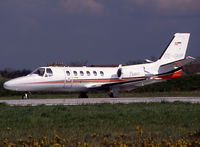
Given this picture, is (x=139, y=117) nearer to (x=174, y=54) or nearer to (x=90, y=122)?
(x=90, y=122)

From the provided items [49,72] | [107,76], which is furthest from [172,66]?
[49,72]

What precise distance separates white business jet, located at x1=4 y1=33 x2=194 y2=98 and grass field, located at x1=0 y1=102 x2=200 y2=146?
11.5 metres

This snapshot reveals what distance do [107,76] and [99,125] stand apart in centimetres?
1974

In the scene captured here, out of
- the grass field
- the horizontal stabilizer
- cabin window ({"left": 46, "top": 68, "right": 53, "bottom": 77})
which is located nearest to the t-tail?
the horizontal stabilizer

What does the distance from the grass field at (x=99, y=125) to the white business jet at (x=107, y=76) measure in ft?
37.6

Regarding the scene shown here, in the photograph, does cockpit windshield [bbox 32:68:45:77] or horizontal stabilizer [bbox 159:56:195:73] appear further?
horizontal stabilizer [bbox 159:56:195:73]

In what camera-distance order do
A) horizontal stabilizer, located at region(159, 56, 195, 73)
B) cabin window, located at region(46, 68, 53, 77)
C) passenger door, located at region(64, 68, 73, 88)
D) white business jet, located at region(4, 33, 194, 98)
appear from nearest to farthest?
white business jet, located at region(4, 33, 194, 98), cabin window, located at region(46, 68, 53, 77), passenger door, located at region(64, 68, 73, 88), horizontal stabilizer, located at region(159, 56, 195, 73)

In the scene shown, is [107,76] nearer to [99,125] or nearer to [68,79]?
[68,79]

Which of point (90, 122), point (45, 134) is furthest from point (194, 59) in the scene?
point (45, 134)

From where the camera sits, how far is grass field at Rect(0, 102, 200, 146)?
11125 millimetres

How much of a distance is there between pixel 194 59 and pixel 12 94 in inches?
922

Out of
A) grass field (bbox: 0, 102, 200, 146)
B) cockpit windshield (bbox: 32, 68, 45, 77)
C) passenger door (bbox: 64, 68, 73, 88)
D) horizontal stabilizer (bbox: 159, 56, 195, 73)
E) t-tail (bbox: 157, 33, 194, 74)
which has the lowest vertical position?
grass field (bbox: 0, 102, 200, 146)

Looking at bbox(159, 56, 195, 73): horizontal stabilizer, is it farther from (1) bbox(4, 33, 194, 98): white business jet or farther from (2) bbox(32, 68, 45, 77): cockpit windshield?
(2) bbox(32, 68, 45, 77): cockpit windshield

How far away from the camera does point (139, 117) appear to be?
51.7 ft
